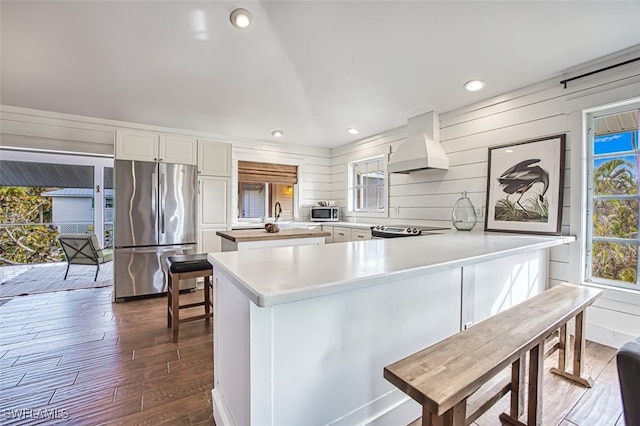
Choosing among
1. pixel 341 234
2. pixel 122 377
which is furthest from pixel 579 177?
pixel 122 377

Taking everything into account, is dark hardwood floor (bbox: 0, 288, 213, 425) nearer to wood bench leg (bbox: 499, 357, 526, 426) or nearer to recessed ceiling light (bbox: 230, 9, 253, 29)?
wood bench leg (bbox: 499, 357, 526, 426)

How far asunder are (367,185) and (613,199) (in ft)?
10.5

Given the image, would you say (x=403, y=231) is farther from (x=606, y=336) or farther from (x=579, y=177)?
(x=606, y=336)

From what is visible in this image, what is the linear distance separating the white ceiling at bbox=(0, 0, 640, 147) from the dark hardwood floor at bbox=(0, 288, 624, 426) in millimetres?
2460

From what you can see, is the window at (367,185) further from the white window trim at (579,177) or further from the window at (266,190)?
the white window trim at (579,177)

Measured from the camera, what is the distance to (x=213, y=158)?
13.3 feet

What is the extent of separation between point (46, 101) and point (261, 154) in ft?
9.19

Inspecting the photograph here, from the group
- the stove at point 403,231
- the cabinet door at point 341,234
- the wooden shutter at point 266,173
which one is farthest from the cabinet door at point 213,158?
the stove at point 403,231

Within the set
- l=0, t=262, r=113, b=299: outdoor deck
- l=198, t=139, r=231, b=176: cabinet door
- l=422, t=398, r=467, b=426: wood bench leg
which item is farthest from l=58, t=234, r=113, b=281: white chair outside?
l=422, t=398, r=467, b=426: wood bench leg

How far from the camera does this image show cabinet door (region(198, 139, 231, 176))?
3.98m

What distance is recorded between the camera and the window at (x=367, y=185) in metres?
4.74

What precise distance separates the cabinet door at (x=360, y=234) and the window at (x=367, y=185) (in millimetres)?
603

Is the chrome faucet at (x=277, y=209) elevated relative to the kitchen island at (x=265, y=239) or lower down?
elevated

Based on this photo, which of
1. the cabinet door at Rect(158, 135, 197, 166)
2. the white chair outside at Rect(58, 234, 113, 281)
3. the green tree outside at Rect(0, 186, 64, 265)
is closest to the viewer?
the cabinet door at Rect(158, 135, 197, 166)
